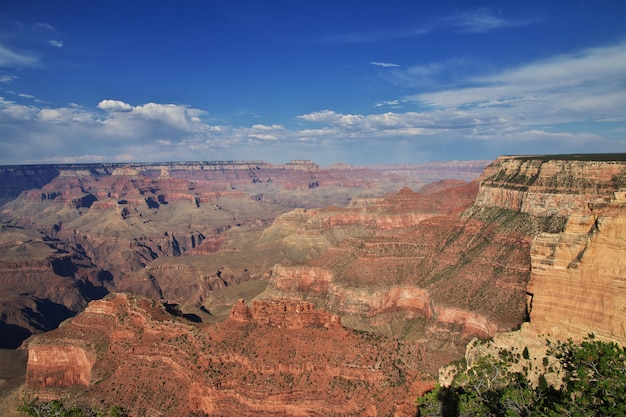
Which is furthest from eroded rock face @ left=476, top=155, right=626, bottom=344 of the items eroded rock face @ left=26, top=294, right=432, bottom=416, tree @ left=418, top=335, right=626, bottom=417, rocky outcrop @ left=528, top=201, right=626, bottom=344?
eroded rock face @ left=26, top=294, right=432, bottom=416

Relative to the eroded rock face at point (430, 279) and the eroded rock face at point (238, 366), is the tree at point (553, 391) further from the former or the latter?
the eroded rock face at point (430, 279)

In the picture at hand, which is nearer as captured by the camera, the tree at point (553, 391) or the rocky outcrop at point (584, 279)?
the tree at point (553, 391)

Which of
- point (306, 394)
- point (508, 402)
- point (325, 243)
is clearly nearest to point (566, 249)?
point (508, 402)

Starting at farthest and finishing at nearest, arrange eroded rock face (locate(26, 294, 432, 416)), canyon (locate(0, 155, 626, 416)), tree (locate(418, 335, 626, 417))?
1. eroded rock face (locate(26, 294, 432, 416))
2. canyon (locate(0, 155, 626, 416))
3. tree (locate(418, 335, 626, 417))

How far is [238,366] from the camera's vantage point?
152 ft

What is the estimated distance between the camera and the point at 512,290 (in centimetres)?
6875

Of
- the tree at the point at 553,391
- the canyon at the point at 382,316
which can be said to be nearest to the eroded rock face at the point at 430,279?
the canyon at the point at 382,316

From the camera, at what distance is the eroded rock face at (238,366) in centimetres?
4288

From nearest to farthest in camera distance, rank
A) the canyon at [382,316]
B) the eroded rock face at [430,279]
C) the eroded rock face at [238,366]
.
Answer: the canyon at [382,316] < the eroded rock face at [238,366] < the eroded rock face at [430,279]

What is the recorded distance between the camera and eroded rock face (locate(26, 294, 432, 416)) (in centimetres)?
4288

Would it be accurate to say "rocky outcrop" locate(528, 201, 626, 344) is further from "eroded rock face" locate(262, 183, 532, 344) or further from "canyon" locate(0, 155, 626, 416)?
"eroded rock face" locate(262, 183, 532, 344)

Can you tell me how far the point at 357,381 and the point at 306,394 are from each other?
503 centimetres

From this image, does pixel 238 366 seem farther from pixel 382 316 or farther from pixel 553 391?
pixel 382 316

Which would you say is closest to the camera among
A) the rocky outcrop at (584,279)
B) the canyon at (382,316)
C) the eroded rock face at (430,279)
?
the rocky outcrop at (584,279)
